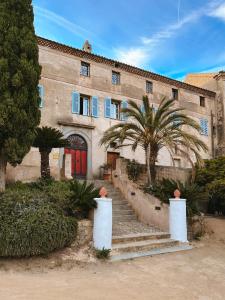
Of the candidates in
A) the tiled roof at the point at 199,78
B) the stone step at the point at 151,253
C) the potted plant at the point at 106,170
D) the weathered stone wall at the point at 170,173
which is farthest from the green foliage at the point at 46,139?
the tiled roof at the point at 199,78

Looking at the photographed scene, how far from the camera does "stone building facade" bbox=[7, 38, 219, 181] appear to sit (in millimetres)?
18484

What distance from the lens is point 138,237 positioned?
962cm

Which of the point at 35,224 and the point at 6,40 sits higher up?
the point at 6,40

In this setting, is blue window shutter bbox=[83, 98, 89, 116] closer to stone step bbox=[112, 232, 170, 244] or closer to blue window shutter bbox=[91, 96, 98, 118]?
blue window shutter bbox=[91, 96, 98, 118]

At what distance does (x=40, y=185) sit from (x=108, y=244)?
3.91m

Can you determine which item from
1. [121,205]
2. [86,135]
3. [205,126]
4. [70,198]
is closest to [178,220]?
[121,205]

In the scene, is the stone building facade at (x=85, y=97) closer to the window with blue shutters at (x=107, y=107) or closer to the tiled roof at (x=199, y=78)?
the window with blue shutters at (x=107, y=107)

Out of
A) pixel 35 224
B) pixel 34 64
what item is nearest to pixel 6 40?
pixel 34 64

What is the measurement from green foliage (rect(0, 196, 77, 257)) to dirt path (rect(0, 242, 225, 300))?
557 mm

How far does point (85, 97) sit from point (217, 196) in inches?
428

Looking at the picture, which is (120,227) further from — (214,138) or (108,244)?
(214,138)

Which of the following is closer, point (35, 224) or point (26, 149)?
point (35, 224)

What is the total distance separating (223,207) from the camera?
15.8 metres

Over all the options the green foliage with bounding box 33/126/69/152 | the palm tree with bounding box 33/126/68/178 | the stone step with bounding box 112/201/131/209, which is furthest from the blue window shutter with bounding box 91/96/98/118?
the stone step with bounding box 112/201/131/209
